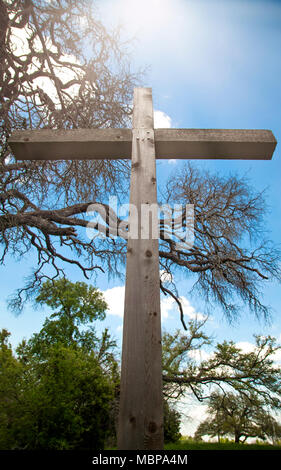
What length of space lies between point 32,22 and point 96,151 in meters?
4.02

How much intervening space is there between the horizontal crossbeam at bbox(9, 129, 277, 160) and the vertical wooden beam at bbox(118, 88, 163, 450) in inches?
19.1

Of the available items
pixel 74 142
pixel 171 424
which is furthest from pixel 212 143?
pixel 171 424

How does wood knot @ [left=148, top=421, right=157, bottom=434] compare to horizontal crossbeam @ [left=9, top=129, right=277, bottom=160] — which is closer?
wood knot @ [left=148, top=421, right=157, bottom=434]

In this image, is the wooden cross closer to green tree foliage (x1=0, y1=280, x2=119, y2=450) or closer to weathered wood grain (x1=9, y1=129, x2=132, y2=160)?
weathered wood grain (x1=9, y1=129, x2=132, y2=160)

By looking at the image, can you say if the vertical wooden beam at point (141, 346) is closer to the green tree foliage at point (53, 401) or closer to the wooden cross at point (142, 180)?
the wooden cross at point (142, 180)

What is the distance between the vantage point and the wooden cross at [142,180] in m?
1.35

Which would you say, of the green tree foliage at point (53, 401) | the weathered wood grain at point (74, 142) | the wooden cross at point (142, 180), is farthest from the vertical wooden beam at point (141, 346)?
the green tree foliage at point (53, 401)

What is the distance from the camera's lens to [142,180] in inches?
78.7

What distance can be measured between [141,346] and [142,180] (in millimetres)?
1080

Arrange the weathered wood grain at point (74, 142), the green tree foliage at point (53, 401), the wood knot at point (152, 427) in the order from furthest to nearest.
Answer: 1. the green tree foliage at point (53, 401)
2. the weathered wood grain at point (74, 142)
3. the wood knot at point (152, 427)

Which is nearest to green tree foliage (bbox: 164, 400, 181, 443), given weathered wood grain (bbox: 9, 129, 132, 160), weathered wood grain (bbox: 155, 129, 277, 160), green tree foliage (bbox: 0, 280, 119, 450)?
green tree foliage (bbox: 0, 280, 119, 450)

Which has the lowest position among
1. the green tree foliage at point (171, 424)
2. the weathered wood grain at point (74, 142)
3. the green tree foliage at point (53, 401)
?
the green tree foliage at point (171, 424)

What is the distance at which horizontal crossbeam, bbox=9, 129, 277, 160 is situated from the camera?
2314 millimetres

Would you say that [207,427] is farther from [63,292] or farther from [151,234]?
[151,234]
